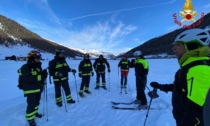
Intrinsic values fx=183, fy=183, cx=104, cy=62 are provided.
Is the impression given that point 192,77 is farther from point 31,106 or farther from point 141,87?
point 141,87

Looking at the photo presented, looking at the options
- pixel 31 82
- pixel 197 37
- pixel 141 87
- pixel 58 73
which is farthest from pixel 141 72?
pixel 197 37

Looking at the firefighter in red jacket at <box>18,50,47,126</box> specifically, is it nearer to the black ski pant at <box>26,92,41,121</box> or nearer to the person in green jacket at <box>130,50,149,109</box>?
the black ski pant at <box>26,92,41,121</box>

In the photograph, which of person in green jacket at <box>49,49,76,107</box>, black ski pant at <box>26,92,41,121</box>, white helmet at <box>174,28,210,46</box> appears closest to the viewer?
white helmet at <box>174,28,210,46</box>

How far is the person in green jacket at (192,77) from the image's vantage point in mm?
1681

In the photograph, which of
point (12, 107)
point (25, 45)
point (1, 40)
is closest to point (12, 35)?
point (25, 45)

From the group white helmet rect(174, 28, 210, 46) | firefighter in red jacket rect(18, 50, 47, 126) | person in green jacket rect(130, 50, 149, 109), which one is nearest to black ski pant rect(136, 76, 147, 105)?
person in green jacket rect(130, 50, 149, 109)

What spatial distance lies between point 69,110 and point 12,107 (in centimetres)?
197

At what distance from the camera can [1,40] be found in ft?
358

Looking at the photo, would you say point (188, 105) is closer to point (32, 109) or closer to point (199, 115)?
point (199, 115)

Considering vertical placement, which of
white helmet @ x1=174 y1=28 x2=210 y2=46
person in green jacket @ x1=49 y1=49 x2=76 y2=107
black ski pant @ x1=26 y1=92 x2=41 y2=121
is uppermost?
white helmet @ x1=174 y1=28 x2=210 y2=46

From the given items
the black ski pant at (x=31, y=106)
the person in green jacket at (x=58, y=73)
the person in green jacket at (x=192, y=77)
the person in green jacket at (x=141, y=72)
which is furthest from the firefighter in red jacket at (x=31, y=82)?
the person in green jacket at (x=192, y=77)

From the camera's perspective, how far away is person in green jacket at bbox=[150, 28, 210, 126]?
1.68m

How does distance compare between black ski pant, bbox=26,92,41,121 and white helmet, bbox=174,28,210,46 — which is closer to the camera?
white helmet, bbox=174,28,210,46

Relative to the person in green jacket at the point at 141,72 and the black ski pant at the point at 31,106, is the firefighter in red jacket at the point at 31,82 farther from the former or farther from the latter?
the person in green jacket at the point at 141,72
